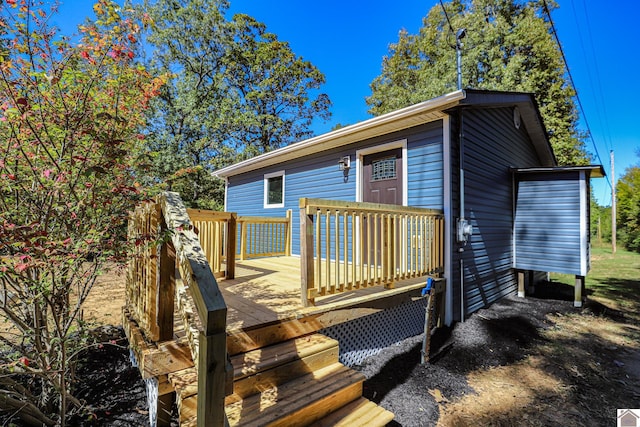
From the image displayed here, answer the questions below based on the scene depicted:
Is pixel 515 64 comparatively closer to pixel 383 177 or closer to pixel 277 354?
pixel 383 177

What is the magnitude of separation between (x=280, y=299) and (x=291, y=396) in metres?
1.18

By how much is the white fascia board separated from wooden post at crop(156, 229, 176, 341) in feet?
11.4

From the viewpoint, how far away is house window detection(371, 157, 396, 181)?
497 centimetres

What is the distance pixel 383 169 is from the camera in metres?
5.12

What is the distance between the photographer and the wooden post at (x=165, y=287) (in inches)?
71.4

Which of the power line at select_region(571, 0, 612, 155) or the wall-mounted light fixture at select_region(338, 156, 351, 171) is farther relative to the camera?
the power line at select_region(571, 0, 612, 155)

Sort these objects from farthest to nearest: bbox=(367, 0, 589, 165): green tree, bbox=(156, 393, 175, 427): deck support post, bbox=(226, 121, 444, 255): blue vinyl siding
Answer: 1. bbox=(367, 0, 589, 165): green tree
2. bbox=(226, 121, 444, 255): blue vinyl siding
3. bbox=(156, 393, 175, 427): deck support post

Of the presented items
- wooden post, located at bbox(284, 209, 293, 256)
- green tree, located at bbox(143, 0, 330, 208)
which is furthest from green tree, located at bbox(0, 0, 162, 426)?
green tree, located at bbox(143, 0, 330, 208)

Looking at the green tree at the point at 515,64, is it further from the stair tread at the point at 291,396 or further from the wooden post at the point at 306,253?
the stair tread at the point at 291,396

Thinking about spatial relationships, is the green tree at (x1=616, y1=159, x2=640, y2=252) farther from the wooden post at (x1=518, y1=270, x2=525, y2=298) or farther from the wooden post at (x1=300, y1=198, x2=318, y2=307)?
the wooden post at (x1=300, y1=198, x2=318, y2=307)

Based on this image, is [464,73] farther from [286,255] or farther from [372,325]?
[372,325]

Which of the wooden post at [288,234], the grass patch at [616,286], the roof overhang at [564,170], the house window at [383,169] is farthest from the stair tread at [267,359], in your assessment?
the grass patch at [616,286]

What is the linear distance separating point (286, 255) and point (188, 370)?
4904 millimetres

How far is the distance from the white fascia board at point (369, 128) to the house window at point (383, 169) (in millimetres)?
482
